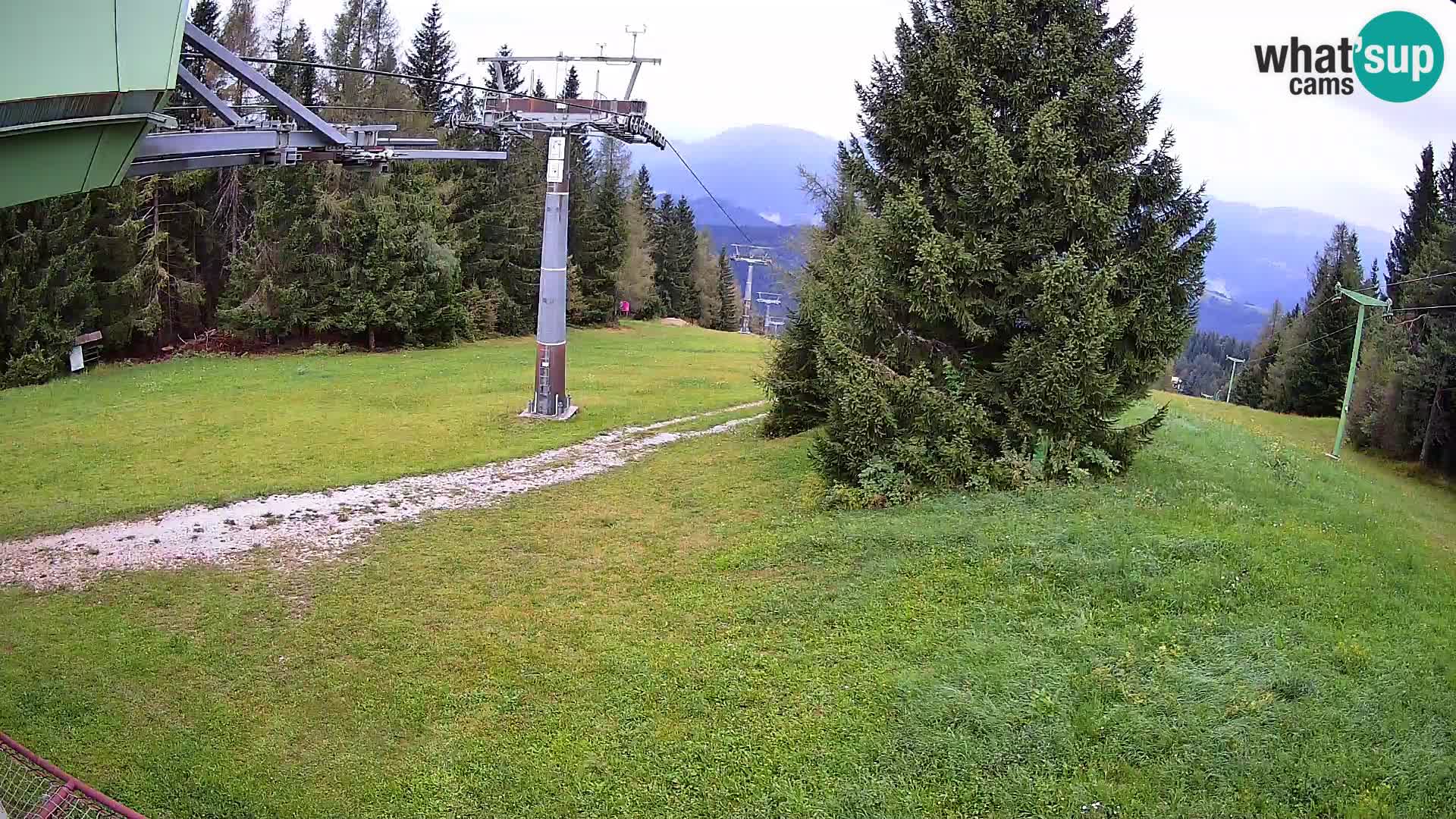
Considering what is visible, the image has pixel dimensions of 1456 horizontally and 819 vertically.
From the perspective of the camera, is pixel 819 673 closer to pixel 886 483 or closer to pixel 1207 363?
pixel 886 483

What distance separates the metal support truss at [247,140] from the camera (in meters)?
7.61

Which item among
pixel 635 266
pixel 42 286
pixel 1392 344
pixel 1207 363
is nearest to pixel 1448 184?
pixel 1392 344

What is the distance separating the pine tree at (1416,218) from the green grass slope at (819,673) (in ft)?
153

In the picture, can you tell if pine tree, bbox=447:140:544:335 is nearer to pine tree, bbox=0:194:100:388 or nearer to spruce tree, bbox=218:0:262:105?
spruce tree, bbox=218:0:262:105

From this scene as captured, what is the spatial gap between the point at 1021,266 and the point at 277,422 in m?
17.1

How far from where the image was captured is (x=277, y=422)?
20.8 m

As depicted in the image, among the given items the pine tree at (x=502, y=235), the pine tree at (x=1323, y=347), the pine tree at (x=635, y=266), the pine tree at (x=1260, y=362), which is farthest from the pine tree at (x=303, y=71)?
the pine tree at (x=1260, y=362)

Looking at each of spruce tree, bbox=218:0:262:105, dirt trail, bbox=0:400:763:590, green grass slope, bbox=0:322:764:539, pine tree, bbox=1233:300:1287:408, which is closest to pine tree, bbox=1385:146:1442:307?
pine tree, bbox=1233:300:1287:408

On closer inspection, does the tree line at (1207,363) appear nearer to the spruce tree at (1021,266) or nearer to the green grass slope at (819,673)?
the spruce tree at (1021,266)

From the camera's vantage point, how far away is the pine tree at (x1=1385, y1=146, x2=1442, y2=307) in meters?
47.6

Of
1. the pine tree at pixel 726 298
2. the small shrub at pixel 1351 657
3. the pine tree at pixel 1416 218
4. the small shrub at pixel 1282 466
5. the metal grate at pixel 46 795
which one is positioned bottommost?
the metal grate at pixel 46 795

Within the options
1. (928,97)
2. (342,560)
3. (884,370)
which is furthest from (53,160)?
(928,97)

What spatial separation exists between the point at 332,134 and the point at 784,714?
27.6ft

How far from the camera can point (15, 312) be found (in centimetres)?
2575
